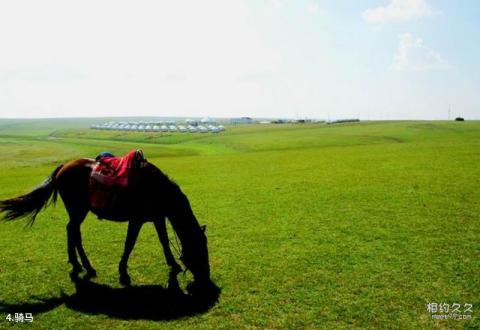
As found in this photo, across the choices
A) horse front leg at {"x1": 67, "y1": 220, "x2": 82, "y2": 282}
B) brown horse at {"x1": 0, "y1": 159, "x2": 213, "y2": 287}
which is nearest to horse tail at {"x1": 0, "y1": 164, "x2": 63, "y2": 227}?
brown horse at {"x1": 0, "y1": 159, "x2": 213, "y2": 287}

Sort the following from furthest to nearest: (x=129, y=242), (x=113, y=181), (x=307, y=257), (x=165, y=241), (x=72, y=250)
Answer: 1. (x=307, y=257)
2. (x=72, y=250)
3. (x=165, y=241)
4. (x=129, y=242)
5. (x=113, y=181)

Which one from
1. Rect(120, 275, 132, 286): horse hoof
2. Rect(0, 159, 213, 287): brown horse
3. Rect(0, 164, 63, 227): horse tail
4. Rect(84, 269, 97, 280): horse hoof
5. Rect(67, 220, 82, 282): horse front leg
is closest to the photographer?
Rect(0, 159, 213, 287): brown horse

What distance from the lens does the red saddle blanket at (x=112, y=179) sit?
24.9 feet

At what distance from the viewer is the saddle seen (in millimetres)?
7586

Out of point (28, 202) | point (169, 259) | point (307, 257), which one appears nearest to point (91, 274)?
point (169, 259)

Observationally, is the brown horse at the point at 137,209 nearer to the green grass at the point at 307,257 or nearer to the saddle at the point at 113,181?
the saddle at the point at 113,181

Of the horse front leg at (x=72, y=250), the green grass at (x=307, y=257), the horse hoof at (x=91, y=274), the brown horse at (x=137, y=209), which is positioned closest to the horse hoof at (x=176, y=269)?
the brown horse at (x=137, y=209)

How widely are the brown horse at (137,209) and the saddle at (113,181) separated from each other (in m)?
0.05

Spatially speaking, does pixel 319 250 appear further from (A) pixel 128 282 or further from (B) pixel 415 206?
(B) pixel 415 206

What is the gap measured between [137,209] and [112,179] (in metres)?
0.83

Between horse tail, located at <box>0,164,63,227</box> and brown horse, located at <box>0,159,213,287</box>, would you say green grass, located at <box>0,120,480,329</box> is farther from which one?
horse tail, located at <box>0,164,63,227</box>

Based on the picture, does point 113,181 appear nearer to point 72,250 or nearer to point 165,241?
point 165,241

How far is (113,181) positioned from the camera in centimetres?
766

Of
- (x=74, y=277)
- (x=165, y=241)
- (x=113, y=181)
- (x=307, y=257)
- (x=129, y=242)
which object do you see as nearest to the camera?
(x=113, y=181)
